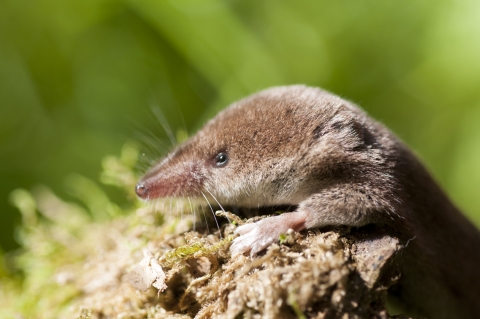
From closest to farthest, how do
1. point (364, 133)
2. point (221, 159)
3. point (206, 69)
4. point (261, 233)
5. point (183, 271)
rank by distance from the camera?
A: 1. point (261, 233)
2. point (183, 271)
3. point (364, 133)
4. point (221, 159)
5. point (206, 69)

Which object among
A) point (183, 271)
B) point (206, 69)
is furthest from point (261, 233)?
point (206, 69)

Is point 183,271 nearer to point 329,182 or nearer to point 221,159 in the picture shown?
point 221,159

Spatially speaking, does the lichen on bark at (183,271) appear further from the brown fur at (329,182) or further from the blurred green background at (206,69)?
the blurred green background at (206,69)

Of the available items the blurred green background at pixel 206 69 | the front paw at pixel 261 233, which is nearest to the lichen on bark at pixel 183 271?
the front paw at pixel 261 233

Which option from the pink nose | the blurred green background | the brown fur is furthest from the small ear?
the blurred green background

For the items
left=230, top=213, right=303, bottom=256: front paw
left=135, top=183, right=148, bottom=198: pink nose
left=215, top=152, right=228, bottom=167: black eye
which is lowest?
left=230, top=213, right=303, bottom=256: front paw

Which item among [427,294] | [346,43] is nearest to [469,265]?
[427,294]

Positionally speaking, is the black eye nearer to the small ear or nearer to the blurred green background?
the small ear
